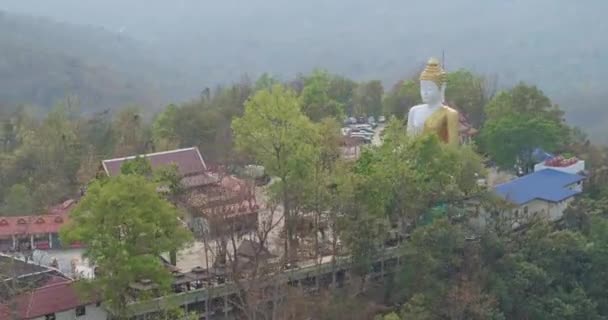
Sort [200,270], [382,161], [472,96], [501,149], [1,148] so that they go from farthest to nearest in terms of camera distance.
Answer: [472,96]
[1,148]
[501,149]
[382,161]
[200,270]

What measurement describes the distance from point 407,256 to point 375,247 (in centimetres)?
77

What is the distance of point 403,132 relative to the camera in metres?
23.3

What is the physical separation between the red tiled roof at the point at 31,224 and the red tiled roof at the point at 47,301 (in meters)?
4.42

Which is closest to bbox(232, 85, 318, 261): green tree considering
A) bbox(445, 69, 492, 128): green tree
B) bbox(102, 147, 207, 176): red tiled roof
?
bbox(102, 147, 207, 176): red tiled roof

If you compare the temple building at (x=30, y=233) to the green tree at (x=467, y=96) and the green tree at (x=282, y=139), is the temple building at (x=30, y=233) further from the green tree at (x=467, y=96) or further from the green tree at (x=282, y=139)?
the green tree at (x=467, y=96)

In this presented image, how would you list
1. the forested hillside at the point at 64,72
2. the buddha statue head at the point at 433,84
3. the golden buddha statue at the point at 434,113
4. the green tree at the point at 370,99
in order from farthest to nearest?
the forested hillside at the point at 64,72
the green tree at the point at 370,99
the buddha statue head at the point at 433,84
the golden buddha statue at the point at 434,113

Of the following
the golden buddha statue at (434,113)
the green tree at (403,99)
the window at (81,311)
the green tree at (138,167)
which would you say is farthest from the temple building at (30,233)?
the green tree at (403,99)

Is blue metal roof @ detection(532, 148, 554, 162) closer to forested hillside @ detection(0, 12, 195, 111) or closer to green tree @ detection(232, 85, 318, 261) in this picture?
green tree @ detection(232, 85, 318, 261)

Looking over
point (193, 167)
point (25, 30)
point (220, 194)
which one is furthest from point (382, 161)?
point (25, 30)

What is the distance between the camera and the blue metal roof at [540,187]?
939 inches

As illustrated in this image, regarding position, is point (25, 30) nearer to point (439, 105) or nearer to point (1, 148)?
point (1, 148)

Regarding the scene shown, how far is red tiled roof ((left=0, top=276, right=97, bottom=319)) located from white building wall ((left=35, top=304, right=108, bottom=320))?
13 cm

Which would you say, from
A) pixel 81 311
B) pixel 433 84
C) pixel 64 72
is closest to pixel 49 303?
pixel 81 311

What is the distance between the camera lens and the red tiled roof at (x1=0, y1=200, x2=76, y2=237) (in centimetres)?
2208
